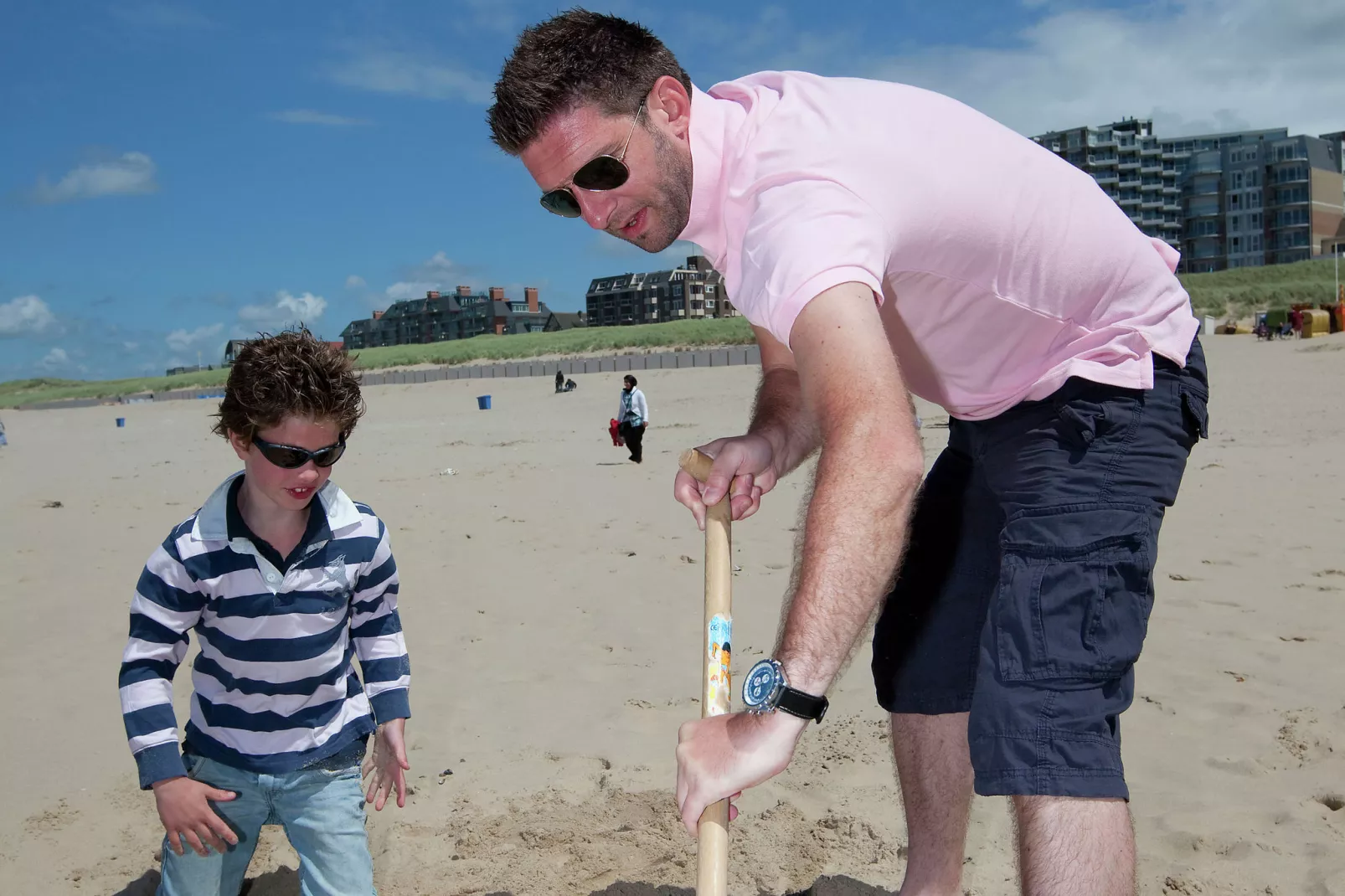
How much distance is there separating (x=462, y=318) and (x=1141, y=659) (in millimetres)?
131388

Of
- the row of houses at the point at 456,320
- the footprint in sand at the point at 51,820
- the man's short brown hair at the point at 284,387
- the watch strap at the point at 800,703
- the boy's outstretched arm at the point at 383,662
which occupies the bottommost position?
the footprint in sand at the point at 51,820

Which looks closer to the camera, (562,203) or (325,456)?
(562,203)

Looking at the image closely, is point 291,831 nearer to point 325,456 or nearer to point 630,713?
point 325,456

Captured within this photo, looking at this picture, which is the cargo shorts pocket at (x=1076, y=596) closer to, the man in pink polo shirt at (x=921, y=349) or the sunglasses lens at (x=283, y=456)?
the man in pink polo shirt at (x=921, y=349)

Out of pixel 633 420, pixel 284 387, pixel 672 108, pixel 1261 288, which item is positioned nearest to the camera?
pixel 672 108

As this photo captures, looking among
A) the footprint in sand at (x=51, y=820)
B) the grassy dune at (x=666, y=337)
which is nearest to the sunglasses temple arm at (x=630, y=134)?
the footprint in sand at (x=51, y=820)

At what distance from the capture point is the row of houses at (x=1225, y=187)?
85312mm

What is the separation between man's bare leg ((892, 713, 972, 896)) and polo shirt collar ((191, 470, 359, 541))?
1.52 metres

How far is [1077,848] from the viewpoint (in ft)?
5.60

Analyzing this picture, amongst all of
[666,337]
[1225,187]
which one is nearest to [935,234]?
[666,337]

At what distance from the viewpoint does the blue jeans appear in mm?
2309

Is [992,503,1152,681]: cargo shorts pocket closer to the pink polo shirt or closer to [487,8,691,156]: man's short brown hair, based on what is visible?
the pink polo shirt

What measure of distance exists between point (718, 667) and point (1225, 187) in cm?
10551

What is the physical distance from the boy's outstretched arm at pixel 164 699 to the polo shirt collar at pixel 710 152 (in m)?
1.39
